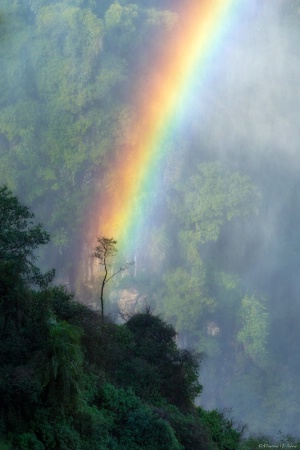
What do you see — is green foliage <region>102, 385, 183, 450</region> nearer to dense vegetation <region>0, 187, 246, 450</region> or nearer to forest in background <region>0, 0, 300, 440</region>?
dense vegetation <region>0, 187, 246, 450</region>

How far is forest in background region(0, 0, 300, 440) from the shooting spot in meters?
54.2

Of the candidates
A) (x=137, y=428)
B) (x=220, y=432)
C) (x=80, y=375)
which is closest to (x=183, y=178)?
(x=220, y=432)

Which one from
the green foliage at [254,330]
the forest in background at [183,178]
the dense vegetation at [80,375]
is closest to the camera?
the dense vegetation at [80,375]

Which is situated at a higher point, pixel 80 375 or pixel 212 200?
pixel 212 200

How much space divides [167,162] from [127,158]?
301 centimetres

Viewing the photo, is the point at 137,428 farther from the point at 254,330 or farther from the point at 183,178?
the point at 183,178

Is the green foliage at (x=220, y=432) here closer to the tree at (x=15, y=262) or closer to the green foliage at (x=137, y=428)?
the green foliage at (x=137, y=428)

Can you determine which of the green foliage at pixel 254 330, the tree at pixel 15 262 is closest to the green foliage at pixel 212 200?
the green foliage at pixel 254 330

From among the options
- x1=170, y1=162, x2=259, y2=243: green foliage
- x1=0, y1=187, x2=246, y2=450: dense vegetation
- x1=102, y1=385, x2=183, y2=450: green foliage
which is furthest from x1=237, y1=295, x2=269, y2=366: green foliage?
x1=102, y1=385, x2=183, y2=450: green foliage

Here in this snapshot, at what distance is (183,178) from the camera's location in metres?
57.6

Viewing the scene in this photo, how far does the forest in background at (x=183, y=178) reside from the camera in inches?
2132

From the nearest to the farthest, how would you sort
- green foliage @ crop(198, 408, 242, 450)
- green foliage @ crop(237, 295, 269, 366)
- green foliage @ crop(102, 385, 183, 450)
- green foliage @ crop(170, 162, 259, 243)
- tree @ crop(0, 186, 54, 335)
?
1. tree @ crop(0, 186, 54, 335)
2. green foliage @ crop(102, 385, 183, 450)
3. green foliage @ crop(198, 408, 242, 450)
4. green foliage @ crop(237, 295, 269, 366)
5. green foliage @ crop(170, 162, 259, 243)

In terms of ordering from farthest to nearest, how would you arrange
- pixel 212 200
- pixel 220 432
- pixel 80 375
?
pixel 212 200 → pixel 220 432 → pixel 80 375

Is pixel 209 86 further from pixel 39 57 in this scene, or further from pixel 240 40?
pixel 39 57
